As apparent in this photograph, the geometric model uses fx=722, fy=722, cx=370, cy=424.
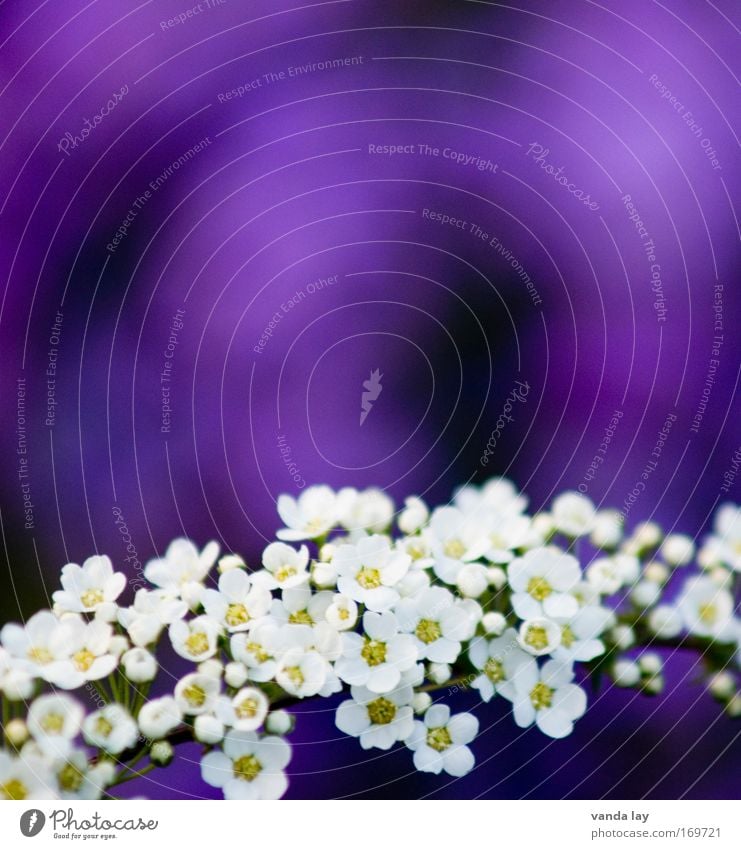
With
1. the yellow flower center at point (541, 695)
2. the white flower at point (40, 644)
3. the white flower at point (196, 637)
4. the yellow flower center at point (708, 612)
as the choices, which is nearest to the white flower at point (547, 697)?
the yellow flower center at point (541, 695)

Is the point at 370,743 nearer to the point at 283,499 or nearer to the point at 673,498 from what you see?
the point at 283,499

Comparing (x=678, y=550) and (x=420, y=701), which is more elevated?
(x=678, y=550)

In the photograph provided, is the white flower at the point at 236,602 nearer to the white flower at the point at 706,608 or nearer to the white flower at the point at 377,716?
the white flower at the point at 377,716

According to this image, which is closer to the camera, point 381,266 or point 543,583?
point 543,583

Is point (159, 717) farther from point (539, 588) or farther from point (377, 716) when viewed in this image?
point (539, 588)

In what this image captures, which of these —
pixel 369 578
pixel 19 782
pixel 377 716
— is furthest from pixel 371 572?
pixel 19 782
